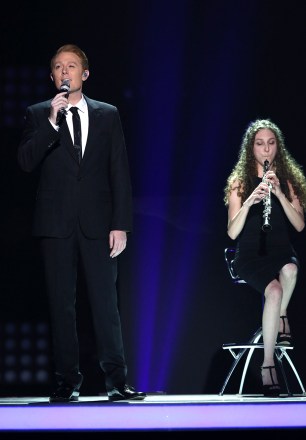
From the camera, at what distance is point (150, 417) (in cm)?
276

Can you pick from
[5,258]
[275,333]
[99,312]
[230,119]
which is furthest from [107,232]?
[230,119]

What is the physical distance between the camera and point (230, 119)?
17.3 feet

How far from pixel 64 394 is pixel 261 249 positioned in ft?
4.38

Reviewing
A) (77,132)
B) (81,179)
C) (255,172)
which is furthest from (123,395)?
(255,172)

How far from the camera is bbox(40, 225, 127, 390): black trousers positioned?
3.66 metres

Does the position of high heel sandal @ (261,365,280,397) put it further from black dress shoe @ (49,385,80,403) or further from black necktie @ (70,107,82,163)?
black necktie @ (70,107,82,163)

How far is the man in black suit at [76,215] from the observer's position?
3.67 m

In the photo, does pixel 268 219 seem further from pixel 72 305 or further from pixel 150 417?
pixel 150 417

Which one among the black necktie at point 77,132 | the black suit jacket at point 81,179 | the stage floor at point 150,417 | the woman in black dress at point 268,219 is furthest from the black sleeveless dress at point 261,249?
the stage floor at point 150,417

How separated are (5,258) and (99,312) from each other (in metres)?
1.50

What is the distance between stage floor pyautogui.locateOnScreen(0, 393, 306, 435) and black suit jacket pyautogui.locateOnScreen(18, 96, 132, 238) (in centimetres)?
110

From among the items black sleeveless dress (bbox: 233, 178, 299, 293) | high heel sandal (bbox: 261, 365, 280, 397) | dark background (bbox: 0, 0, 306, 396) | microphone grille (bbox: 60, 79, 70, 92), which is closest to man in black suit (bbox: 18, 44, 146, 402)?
microphone grille (bbox: 60, 79, 70, 92)

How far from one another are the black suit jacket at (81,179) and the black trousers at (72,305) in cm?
7

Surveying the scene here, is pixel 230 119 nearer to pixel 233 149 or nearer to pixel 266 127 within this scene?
pixel 233 149
